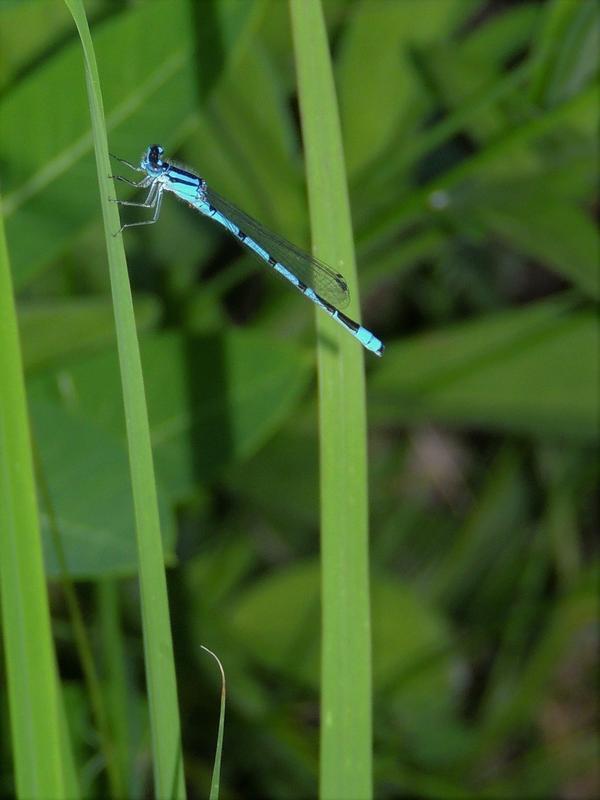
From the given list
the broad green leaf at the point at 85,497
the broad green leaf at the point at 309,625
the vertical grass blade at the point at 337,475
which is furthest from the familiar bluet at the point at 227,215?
the broad green leaf at the point at 309,625

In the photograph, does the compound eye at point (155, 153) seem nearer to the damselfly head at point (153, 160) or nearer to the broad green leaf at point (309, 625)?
the damselfly head at point (153, 160)

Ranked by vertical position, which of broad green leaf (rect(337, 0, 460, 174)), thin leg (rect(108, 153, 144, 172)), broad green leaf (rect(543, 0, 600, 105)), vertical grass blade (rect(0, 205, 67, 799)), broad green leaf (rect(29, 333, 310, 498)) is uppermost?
broad green leaf (rect(337, 0, 460, 174))

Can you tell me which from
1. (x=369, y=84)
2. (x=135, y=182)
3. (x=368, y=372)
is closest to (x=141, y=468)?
(x=135, y=182)

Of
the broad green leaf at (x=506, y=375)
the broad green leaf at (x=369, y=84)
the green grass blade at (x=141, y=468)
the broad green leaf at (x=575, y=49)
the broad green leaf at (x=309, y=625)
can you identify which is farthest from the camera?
the broad green leaf at (x=309, y=625)

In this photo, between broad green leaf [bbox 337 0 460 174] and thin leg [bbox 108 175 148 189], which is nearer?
thin leg [bbox 108 175 148 189]

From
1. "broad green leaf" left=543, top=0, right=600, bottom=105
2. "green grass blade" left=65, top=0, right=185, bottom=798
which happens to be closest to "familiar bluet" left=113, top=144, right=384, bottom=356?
"broad green leaf" left=543, top=0, right=600, bottom=105

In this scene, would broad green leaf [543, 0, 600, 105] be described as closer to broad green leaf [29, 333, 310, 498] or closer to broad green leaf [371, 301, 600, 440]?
broad green leaf [29, 333, 310, 498]

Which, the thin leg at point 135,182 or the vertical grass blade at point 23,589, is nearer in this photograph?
the vertical grass blade at point 23,589
